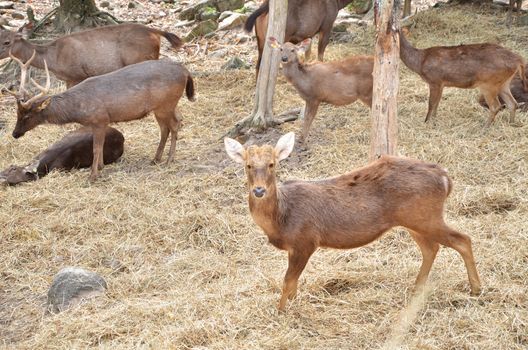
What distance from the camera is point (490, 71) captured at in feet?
30.9

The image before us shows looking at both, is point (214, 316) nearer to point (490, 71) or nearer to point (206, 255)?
point (206, 255)

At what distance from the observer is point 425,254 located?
5492 millimetres

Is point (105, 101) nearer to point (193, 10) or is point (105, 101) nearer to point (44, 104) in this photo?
point (44, 104)

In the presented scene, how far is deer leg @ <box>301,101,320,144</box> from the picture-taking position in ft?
31.0

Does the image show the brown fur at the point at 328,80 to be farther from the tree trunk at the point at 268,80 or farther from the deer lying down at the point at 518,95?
the deer lying down at the point at 518,95

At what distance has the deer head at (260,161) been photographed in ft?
16.4

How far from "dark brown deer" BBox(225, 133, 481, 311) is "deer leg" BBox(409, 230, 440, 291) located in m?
0.01

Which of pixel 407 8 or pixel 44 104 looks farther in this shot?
pixel 407 8

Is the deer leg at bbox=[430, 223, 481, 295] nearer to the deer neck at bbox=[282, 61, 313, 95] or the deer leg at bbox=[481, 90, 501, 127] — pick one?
the deer leg at bbox=[481, 90, 501, 127]

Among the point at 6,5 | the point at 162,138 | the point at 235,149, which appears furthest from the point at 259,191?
the point at 6,5

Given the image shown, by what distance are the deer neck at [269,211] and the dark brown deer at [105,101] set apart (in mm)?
4219

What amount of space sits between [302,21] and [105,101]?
13.7ft

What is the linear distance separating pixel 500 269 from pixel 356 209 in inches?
55.3

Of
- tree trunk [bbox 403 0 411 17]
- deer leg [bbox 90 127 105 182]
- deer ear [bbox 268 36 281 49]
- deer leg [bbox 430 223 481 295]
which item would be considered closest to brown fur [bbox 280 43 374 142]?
deer ear [bbox 268 36 281 49]
